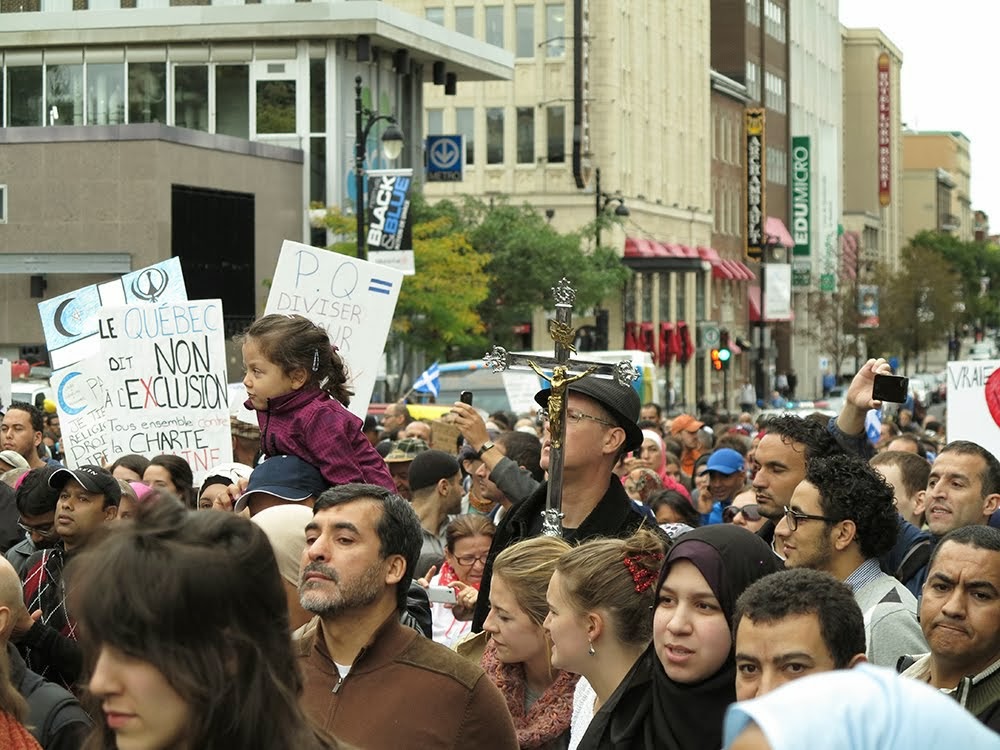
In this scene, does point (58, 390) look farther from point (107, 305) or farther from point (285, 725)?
point (285, 725)

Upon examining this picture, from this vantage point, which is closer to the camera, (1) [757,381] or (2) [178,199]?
(2) [178,199]

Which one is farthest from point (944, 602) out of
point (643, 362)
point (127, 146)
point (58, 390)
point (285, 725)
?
point (127, 146)

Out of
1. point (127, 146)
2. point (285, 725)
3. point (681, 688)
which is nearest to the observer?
point (285, 725)

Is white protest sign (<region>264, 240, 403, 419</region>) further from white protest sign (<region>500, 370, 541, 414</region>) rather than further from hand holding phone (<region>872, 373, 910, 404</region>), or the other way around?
white protest sign (<region>500, 370, 541, 414</region>)

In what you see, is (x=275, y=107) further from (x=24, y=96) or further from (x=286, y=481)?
(x=286, y=481)

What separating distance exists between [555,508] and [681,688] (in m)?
1.70

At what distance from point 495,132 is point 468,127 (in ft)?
3.11

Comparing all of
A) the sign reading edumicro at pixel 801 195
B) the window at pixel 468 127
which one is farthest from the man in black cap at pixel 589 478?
the sign reading edumicro at pixel 801 195

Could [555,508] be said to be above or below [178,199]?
below

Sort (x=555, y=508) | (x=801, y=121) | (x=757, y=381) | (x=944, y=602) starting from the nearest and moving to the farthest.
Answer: (x=944, y=602), (x=555, y=508), (x=757, y=381), (x=801, y=121)

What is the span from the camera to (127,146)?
39.3 meters

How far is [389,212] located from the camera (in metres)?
32.0

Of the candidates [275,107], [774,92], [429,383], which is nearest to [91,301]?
[429,383]

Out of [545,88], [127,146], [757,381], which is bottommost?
[757,381]
